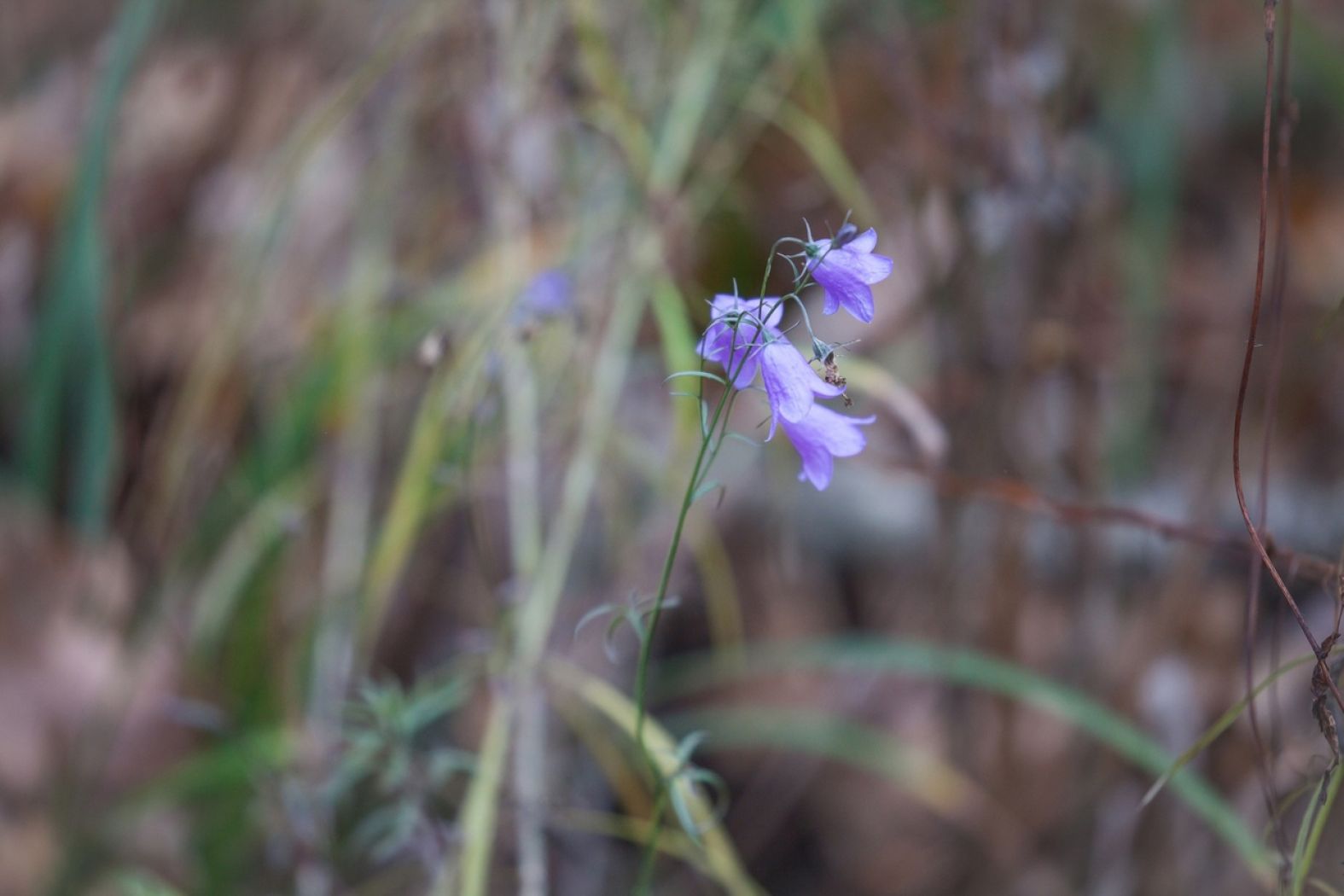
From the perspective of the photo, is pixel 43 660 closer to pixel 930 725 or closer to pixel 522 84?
pixel 522 84

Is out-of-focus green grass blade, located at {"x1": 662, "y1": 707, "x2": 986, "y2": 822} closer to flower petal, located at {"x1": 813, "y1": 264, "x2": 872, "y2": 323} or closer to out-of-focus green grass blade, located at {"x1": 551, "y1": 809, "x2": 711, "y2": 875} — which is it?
out-of-focus green grass blade, located at {"x1": 551, "y1": 809, "x2": 711, "y2": 875}

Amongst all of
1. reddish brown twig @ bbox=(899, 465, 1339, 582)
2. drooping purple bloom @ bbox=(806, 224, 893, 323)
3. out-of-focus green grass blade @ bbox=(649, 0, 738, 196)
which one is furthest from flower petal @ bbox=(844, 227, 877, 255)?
out-of-focus green grass blade @ bbox=(649, 0, 738, 196)

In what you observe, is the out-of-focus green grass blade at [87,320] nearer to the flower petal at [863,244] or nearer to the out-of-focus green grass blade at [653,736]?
the out-of-focus green grass blade at [653,736]

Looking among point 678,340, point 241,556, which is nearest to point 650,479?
point 678,340

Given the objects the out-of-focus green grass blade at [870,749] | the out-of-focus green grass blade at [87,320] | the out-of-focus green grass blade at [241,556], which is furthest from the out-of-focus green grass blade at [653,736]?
the out-of-focus green grass blade at [87,320]

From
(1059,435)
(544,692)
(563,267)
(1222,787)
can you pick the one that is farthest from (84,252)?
(1222,787)
